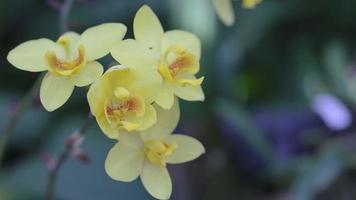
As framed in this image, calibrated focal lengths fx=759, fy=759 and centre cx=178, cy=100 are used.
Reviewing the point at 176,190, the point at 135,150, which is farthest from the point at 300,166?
the point at 135,150

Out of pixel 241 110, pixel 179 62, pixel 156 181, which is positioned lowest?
pixel 241 110

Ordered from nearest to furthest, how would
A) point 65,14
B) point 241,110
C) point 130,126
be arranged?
point 130,126
point 65,14
point 241,110

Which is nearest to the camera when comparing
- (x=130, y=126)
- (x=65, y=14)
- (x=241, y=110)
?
(x=130, y=126)

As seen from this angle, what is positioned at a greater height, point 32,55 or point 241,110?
point 32,55

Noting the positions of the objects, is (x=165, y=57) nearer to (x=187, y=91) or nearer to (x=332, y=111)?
(x=187, y=91)

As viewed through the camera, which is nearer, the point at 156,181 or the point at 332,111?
the point at 156,181

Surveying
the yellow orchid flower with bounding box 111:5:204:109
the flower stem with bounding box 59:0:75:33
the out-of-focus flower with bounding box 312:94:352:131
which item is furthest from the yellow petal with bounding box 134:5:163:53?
the out-of-focus flower with bounding box 312:94:352:131

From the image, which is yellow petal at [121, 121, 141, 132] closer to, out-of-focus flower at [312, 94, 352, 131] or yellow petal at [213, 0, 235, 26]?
yellow petal at [213, 0, 235, 26]

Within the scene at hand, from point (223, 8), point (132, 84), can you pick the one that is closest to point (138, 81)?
point (132, 84)
